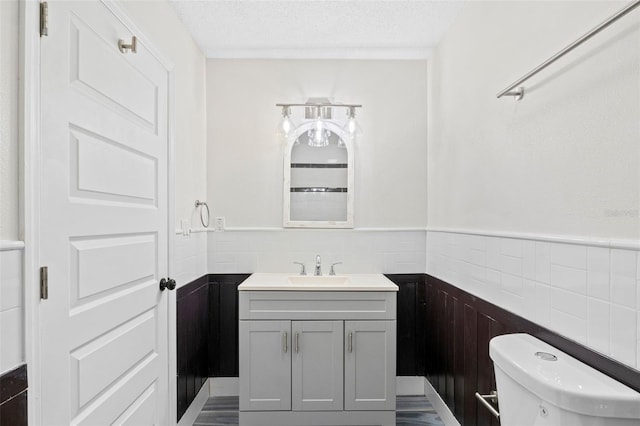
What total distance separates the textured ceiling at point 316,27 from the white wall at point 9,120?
1.28m

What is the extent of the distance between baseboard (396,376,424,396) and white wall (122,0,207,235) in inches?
71.4

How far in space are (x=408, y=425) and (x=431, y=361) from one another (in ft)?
1.44

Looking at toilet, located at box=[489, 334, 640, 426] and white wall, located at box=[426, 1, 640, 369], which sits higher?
white wall, located at box=[426, 1, 640, 369]

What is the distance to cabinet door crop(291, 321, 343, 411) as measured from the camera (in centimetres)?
209

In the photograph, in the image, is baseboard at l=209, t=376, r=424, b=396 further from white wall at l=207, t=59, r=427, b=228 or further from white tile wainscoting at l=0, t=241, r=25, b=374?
white tile wainscoting at l=0, t=241, r=25, b=374

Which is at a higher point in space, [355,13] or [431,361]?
[355,13]

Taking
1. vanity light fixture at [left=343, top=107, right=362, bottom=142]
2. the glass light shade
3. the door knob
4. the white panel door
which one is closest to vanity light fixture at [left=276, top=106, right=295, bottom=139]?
the glass light shade

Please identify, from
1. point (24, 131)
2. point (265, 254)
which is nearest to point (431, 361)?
point (265, 254)

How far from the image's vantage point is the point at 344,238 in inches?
103

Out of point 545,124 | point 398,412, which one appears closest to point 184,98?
point 545,124

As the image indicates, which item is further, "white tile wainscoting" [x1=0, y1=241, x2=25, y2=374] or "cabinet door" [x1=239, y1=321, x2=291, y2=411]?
"cabinet door" [x1=239, y1=321, x2=291, y2=411]

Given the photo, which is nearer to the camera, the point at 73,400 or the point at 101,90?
the point at 73,400

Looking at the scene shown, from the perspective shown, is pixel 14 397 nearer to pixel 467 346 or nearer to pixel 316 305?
pixel 316 305

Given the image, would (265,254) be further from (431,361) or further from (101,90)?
(101,90)
